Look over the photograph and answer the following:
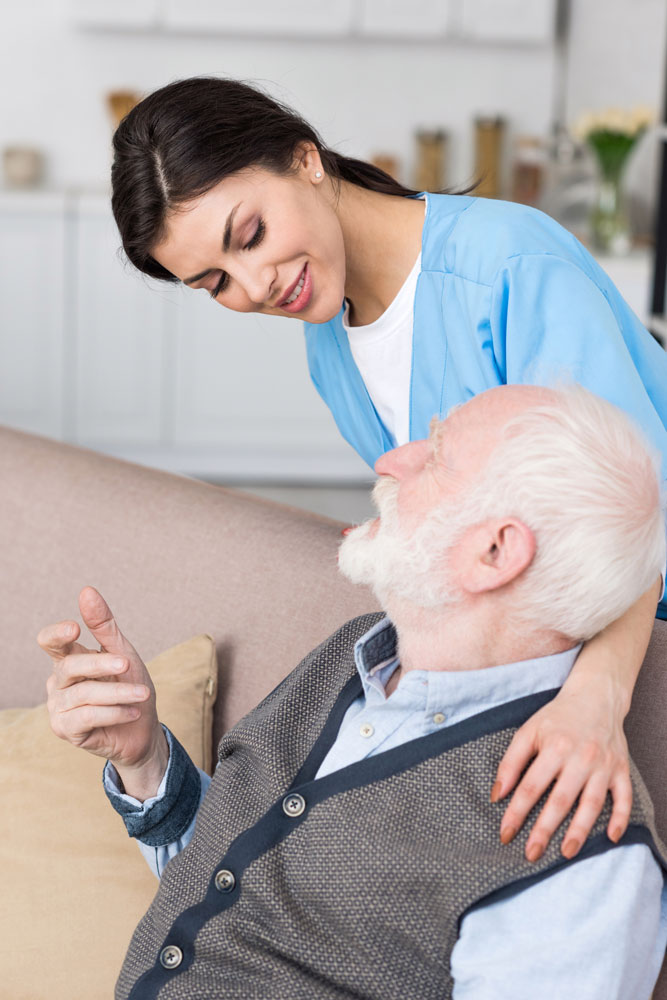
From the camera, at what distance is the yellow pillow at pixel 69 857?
121 cm

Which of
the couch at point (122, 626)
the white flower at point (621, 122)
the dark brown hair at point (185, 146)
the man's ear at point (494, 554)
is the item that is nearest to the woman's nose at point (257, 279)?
the dark brown hair at point (185, 146)

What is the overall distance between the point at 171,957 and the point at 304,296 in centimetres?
80

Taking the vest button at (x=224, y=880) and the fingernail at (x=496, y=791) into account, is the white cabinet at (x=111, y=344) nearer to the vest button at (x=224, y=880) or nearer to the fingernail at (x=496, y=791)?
the vest button at (x=224, y=880)

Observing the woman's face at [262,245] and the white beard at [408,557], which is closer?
the white beard at [408,557]

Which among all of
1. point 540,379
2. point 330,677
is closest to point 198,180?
point 540,379

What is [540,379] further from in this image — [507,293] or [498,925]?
[498,925]

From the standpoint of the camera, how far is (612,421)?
3.30 feet

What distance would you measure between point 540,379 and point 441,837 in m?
0.46

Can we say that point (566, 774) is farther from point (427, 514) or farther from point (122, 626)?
point (122, 626)

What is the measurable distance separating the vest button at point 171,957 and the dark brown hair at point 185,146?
32.6 inches

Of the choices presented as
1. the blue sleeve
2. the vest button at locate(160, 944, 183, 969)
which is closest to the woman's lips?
the blue sleeve

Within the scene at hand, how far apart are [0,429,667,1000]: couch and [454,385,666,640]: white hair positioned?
20 cm

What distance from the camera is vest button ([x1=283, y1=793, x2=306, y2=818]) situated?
991mm

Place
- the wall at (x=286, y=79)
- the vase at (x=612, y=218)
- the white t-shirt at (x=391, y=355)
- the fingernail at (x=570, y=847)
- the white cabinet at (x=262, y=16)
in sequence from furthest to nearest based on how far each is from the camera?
the wall at (x=286, y=79), the white cabinet at (x=262, y=16), the vase at (x=612, y=218), the white t-shirt at (x=391, y=355), the fingernail at (x=570, y=847)
